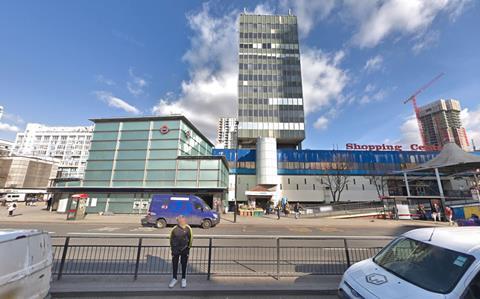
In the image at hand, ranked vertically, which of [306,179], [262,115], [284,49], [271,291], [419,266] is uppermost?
[284,49]

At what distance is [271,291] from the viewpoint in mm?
4973

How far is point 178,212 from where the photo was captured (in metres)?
16.5

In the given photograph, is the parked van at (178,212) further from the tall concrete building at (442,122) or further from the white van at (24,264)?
the tall concrete building at (442,122)

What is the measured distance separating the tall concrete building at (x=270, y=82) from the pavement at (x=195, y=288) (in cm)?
5270

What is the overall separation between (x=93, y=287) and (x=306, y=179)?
49693mm

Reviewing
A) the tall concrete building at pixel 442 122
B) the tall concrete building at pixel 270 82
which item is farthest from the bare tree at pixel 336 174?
the tall concrete building at pixel 442 122

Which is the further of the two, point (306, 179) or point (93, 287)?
point (306, 179)

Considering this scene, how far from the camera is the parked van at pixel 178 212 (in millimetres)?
16328

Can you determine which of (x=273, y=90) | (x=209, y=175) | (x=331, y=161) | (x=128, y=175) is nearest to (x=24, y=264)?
(x=209, y=175)

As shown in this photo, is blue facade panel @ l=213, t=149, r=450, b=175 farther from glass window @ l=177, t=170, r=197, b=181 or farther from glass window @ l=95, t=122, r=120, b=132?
glass window @ l=95, t=122, r=120, b=132

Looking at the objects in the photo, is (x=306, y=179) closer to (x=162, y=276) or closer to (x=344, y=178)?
(x=344, y=178)

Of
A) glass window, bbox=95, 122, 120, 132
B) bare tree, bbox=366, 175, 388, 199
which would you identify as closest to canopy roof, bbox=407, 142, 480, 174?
bare tree, bbox=366, 175, 388, 199

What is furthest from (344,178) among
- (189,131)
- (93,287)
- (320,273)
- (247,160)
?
(93,287)

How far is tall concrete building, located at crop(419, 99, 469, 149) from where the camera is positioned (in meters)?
97.8
